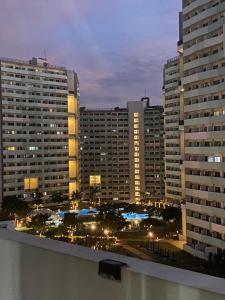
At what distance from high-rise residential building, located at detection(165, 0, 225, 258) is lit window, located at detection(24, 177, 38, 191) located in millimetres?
27011

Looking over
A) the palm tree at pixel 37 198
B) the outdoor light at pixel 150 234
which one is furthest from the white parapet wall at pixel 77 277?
the palm tree at pixel 37 198

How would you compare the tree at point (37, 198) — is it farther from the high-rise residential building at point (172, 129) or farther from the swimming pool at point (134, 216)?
the high-rise residential building at point (172, 129)

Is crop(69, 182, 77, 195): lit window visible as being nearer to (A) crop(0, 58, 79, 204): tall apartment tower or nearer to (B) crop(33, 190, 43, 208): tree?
(A) crop(0, 58, 79, 204): tall apartment tower

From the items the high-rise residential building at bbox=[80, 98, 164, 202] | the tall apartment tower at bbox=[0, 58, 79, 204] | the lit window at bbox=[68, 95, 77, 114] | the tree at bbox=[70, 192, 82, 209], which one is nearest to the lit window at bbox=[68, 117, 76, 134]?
the tall apartment tower at bbox=[0, 58, 79, 204]

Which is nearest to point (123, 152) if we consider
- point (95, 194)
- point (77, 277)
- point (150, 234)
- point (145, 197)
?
point (145, 197)

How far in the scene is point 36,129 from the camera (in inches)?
2025

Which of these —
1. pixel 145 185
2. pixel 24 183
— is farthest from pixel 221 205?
pixel 145 185

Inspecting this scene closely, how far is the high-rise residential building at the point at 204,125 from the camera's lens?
22.4 metres

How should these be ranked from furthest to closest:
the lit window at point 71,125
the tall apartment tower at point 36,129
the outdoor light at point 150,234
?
the lit window at point 71,125 < the tall apartment tower at point 36,129 < the outdoor light at point 150,234

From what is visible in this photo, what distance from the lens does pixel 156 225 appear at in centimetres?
3155

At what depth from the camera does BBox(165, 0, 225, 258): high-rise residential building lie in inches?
882

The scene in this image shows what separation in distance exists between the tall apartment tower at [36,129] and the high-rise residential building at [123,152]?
26.0ft

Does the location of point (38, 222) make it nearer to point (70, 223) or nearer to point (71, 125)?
point (70, 223)

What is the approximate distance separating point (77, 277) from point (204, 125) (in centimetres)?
2248
